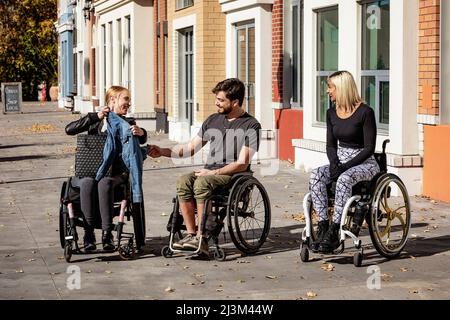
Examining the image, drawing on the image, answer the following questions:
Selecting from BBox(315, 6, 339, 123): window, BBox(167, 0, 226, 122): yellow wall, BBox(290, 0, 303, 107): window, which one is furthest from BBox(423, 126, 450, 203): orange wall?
BBox(167, 0, 226, 122): yellow wall

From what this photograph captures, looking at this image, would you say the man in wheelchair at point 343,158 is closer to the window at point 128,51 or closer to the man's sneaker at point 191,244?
the man's sneaker at point 191,244

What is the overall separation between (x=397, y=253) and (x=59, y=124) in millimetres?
27394

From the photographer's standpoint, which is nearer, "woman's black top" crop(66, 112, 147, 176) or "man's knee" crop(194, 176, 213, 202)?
"man's knee" crop(194, 176, 213, 202)

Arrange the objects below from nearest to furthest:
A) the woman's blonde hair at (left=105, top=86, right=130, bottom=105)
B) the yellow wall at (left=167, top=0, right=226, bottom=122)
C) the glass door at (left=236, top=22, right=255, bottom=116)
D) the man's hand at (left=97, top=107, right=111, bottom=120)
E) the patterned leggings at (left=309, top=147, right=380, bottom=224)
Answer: the patterned leggings at (left=309, top=147, right=380, bottom=224) → the man's hand at (left=97, top=107, right=111, bottom=120) → the woman's blonde hair at (left=105, top=86, right=130, bottom=105) → the glass door at (left=236, top=22, right=255, bottom=116) → the yellow wall at (left=167, top=0, right=226, bottom=122)

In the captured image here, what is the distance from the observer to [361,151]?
8.90 metres

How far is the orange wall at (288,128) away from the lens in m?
18.0

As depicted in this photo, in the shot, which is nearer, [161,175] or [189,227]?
[189,227]

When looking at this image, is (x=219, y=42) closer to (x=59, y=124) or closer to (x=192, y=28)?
(x=192, y=28)

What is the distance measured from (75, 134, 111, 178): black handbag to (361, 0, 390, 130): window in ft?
18.8

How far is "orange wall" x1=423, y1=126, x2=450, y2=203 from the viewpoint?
497 inches

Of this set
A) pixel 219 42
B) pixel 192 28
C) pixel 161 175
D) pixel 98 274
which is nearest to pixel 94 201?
pixel 98 274

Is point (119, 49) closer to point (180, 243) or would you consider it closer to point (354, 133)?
point (180, 243)

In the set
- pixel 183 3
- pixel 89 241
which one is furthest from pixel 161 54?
pixel 89 241

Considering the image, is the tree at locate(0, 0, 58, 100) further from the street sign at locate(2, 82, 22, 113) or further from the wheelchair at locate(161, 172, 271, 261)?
the wheelchair at locate(161, 172, 271, 261)
